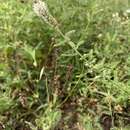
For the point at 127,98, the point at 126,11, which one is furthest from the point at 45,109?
the point at 126,11

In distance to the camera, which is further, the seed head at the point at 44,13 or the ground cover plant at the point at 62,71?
the ground cover plant at the point at 62,71

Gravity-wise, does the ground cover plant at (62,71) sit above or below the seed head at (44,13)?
below

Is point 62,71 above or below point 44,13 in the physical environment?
below

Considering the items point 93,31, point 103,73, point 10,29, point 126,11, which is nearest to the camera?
point 103,73

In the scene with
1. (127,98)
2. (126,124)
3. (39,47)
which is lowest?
(126,124)

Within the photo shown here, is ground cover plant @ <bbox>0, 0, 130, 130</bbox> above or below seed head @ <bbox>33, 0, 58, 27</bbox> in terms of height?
below

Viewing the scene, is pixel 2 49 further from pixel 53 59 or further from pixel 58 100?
pixel 58 100

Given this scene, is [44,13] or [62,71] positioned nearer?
[44,13]

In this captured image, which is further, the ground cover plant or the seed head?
the ground cover plant
